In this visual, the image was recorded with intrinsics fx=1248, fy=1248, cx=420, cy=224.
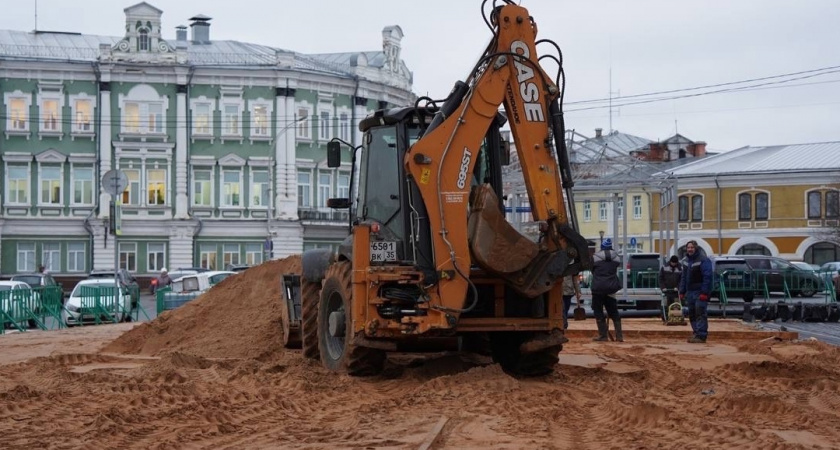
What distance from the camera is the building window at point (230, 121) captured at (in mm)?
58656

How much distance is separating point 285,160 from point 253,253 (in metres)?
4.72

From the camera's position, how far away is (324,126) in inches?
2382

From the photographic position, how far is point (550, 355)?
13172 millimetres

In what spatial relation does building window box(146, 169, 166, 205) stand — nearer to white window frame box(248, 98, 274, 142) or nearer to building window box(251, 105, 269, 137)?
white window frame box(248, 98, 274, 142)

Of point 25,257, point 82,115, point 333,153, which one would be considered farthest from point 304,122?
point 333,153

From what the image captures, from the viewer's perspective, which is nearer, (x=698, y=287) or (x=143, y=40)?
(x=698, y=287)

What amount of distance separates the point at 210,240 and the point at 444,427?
164ft

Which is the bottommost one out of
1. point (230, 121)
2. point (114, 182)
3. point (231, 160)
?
point (114, 182)

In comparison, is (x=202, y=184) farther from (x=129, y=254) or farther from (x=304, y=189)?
(x=304, y=189)

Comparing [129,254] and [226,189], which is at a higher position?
[226,189]

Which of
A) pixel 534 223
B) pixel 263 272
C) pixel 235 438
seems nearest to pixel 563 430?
pixel 235 438

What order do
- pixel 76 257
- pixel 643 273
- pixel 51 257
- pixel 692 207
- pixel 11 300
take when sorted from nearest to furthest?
pixel 11 300, pixel 643 273, pixel 51 257, pixel 76 257, pixel 692 207

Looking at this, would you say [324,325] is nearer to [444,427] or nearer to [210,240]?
[444,427]

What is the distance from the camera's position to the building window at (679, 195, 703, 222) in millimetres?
66500
